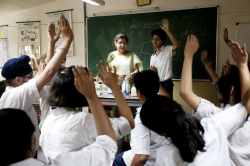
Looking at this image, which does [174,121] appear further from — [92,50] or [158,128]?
[92,50]

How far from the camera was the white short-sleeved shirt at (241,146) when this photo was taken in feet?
3.14

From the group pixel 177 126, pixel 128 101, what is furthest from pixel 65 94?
pixel 128 101

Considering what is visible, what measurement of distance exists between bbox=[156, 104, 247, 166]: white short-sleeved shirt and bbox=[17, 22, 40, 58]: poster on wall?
4.43 metres

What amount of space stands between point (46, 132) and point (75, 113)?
159 mm

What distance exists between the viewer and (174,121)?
810mm

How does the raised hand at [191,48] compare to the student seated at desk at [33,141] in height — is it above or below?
above

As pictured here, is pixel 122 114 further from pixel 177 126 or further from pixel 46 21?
pixel 46 21

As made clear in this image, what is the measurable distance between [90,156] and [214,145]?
0.56 meters

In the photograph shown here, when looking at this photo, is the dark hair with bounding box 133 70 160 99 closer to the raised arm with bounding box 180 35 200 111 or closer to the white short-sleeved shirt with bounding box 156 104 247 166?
the raised arm with bounding box 180 35 200 111

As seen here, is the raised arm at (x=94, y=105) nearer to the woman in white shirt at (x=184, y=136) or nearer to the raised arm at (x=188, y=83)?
the woman in white shirt at (x=184, y=136)

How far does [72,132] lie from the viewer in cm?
80

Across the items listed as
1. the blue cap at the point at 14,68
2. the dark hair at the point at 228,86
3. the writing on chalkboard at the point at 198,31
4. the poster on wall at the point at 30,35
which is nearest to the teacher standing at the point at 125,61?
the writing on chalkboard at the point at 198,31

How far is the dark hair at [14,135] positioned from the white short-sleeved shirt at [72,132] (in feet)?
0.70

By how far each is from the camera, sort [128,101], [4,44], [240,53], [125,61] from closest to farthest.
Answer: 1. [240,53]
2. [128,101]
3. [125,61]
4. [4,44]
